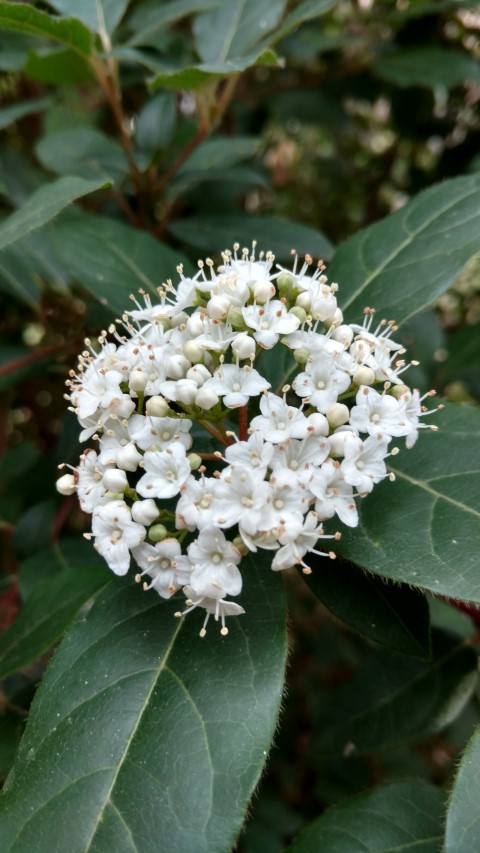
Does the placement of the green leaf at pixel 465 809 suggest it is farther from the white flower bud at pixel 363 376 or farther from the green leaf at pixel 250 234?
the green leaf at pixel 250 234

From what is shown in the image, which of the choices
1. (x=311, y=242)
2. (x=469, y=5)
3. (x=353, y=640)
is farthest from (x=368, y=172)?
(x=353, y=640)

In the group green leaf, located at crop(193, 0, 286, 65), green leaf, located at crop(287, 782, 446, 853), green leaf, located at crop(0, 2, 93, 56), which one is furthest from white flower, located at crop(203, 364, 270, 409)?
green leaf, located at crop(193, 0, 286, 65)

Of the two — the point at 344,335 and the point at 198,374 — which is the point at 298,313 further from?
the point at 198,374

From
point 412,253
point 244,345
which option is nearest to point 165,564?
point 244,345

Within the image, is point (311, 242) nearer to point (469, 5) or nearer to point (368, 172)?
point (469, 5)

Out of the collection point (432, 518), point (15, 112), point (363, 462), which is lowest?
point (432, 518)

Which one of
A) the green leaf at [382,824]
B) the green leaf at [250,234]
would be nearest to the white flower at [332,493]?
the green leaf at [382,824]
